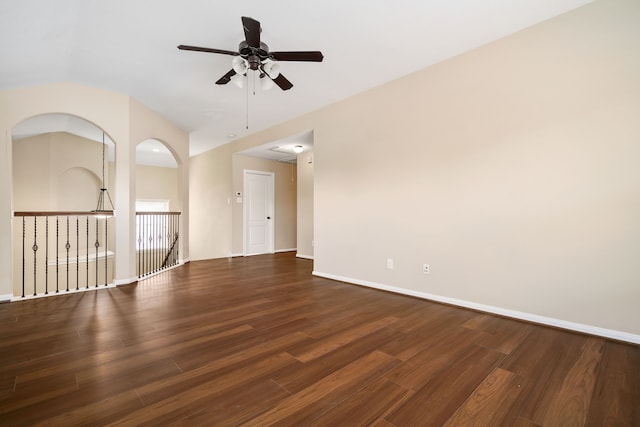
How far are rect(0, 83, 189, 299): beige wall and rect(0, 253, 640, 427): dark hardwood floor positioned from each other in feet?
3.28

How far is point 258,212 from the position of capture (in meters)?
7.36

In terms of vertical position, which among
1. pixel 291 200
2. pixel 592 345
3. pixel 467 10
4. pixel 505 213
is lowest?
pixel 592 345

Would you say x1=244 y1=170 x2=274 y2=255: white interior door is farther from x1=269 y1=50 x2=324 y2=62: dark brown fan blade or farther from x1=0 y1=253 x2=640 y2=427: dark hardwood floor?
x1=269 y1=50 x2=324 y2=62: dark brown fan blade

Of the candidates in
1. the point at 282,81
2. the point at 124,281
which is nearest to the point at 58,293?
the point at 124,281

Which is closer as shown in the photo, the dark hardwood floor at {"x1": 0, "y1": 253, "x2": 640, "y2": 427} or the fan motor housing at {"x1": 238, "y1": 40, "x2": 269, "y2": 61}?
the dark hardwood floor at {"x1": 0, "y1": 253, "x2": 640, "y2": 427}

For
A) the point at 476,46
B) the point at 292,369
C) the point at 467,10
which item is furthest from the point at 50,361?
the point at 476,46

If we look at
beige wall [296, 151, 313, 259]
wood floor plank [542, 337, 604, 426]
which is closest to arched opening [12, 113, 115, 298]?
beige wall [296, 151, 313, 259]

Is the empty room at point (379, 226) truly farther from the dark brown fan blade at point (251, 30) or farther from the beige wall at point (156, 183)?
the beige wall at point (156, 183)

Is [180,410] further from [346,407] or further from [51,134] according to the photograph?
[51,134]

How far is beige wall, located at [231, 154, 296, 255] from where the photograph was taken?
270 inches

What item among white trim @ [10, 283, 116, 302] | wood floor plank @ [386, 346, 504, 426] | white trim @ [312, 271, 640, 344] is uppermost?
white trim @ [10, 283, 116, 302]

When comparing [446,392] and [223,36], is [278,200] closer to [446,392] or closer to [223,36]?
[223,36]

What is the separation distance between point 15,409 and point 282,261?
472cm

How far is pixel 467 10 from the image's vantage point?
7.95 feet
